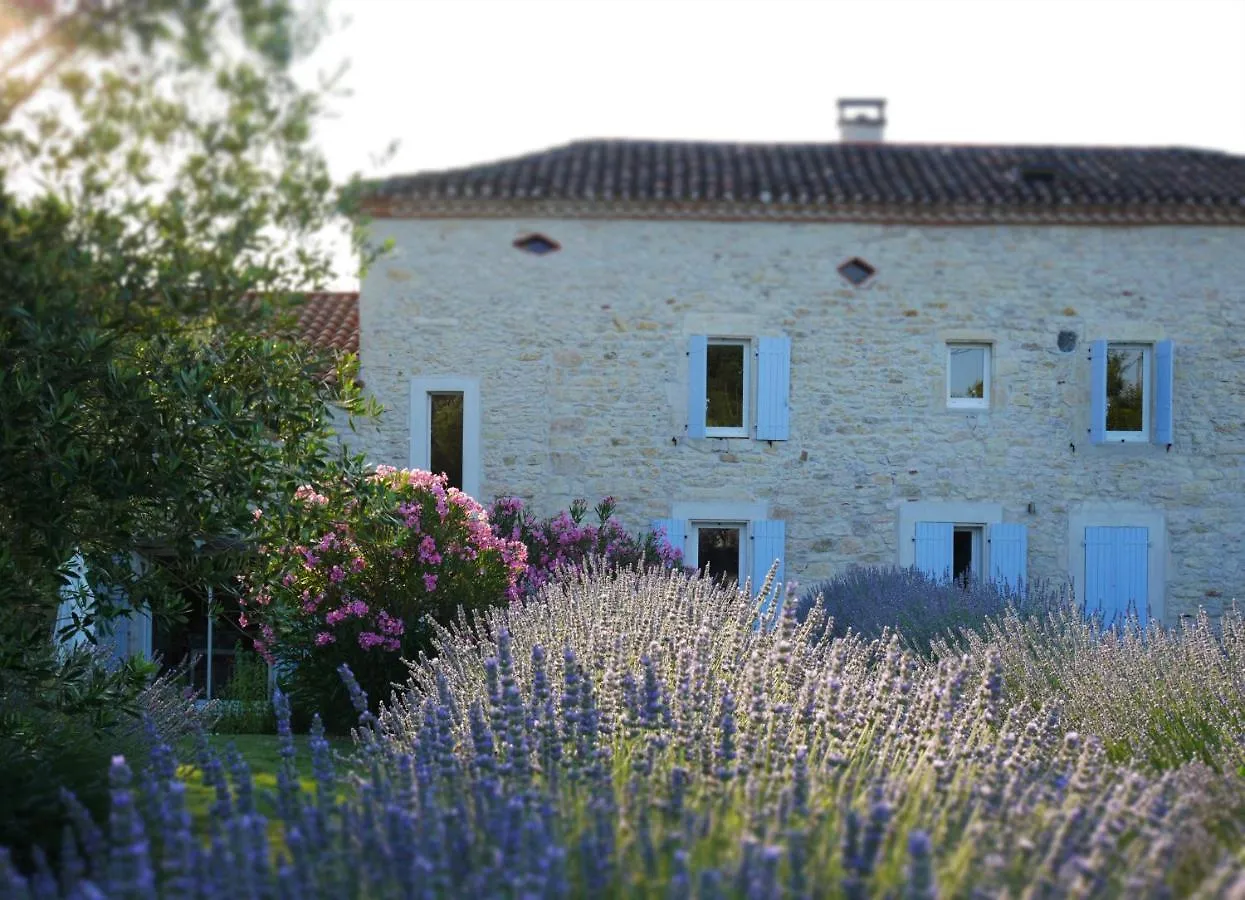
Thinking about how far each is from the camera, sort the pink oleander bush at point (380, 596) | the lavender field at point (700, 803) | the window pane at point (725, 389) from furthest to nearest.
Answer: the window pane at point (725, 389) → the pink oleander bush at point (380, 596) → the lavender field at point (700, 803)

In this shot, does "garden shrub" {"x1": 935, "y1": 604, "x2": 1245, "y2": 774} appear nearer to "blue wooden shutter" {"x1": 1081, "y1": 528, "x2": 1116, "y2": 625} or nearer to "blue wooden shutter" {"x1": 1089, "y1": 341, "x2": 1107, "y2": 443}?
"blue wooden shutter" {"x1": 1081, "y1": 528, "x2": 1116, "y2": 625}

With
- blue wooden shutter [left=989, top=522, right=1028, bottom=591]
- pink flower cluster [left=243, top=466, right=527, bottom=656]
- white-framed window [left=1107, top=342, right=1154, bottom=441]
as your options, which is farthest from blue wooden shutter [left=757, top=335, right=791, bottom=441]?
pink flower cluster [left=243, top=466, right=527, bottom=656]

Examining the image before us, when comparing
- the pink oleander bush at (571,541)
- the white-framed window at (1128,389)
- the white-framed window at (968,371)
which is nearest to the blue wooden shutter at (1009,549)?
the white-framed window at (968,371)

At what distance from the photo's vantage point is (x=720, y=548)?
47.2ft

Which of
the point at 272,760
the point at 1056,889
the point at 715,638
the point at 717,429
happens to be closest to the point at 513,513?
the point at 717,429

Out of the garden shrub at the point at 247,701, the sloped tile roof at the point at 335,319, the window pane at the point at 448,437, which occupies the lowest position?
the garden shrub at the point at 247,701

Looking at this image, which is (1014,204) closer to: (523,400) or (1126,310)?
(1126,310)

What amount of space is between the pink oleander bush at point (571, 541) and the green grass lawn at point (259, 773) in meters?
3.92

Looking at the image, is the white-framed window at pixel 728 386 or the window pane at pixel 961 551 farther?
the window pane at pixel 961 551

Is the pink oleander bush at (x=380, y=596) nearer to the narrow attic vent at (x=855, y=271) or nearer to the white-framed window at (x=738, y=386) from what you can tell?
the white-framed window at (x=738, y=386)

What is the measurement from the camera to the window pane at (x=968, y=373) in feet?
48.0

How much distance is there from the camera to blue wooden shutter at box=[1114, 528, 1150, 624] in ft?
46.9

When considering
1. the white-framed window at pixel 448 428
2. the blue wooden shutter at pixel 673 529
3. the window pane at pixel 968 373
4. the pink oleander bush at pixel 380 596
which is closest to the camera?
the pink oleander bush at pixel 380 596

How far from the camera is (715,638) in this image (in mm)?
5965
